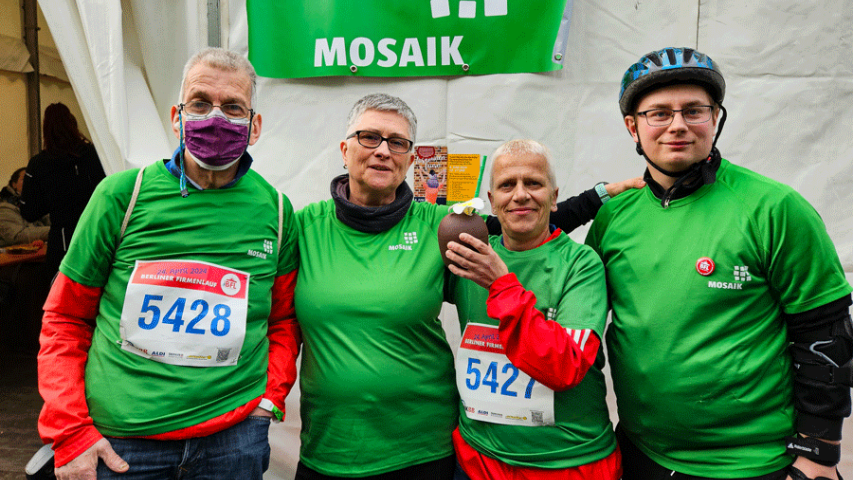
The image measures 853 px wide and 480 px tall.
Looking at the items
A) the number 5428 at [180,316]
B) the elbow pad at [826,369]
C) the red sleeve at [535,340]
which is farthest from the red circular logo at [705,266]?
the number 5428 at [180,316]

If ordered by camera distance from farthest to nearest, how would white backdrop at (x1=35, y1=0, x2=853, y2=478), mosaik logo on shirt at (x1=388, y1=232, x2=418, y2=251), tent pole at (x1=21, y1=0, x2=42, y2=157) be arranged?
tent pole at (x1=21, y1=0, x2=42, y2=157), white backdrop at (x1=35, y1=0, x2=853, y2=478), mosaik logo on shirt at (x1=388, y1=232, x2=418, y2=251)

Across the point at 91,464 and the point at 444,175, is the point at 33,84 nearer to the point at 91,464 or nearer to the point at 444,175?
the point at 444,175

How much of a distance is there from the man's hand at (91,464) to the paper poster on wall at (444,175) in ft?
6.39

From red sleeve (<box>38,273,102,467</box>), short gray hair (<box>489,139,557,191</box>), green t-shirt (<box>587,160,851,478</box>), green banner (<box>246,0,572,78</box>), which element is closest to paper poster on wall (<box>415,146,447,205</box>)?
green banner (<box>246,0,572,78</box>)

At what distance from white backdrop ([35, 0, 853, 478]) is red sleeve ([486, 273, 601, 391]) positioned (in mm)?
1519

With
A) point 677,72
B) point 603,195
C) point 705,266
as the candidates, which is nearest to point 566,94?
point 603,195

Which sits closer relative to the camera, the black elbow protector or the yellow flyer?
the black elbow protector

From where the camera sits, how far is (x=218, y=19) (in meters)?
3.20

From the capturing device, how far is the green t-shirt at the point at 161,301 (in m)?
1.77

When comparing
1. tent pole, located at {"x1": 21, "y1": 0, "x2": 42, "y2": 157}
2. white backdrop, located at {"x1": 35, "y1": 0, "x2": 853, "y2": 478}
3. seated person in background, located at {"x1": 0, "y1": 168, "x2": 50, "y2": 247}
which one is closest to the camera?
white backdrop, located at {"x1": 35, "y1": 0, "x2": 853, "y2": 478}

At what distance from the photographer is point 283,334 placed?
6.97 feet

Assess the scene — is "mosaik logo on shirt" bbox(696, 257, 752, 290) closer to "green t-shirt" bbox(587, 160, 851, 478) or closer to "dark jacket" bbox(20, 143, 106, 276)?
"green t-shirt" bbox(587, 160, 851, 478)

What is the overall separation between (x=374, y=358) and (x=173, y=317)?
66cm

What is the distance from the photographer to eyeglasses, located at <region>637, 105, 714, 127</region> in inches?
70.8
